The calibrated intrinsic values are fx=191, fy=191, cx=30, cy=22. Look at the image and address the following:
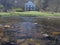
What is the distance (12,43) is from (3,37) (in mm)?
181

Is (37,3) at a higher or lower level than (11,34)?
lower

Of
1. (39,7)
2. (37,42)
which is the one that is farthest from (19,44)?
(39,7)

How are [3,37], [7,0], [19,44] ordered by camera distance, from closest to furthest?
[19,44] → [3,37] → [7,0]

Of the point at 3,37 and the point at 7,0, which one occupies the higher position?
the point at 3,37

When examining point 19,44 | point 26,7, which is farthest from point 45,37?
point 26,7

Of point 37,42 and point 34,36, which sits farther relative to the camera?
point 34,36

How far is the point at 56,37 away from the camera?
211cm

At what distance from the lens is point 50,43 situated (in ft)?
6.50

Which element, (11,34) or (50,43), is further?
(11,34)

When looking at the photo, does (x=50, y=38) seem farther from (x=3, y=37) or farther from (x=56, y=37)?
(x=3, y=37)

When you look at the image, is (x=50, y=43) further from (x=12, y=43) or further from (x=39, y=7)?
(x=39, y=7)

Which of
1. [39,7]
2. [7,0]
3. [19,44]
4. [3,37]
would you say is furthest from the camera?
[7,0]

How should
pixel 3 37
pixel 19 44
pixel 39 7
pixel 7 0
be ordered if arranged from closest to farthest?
pixel 19 44, pixel 3 37, pixel 39 7, pixel 7 0

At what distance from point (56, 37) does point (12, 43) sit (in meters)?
0.51
